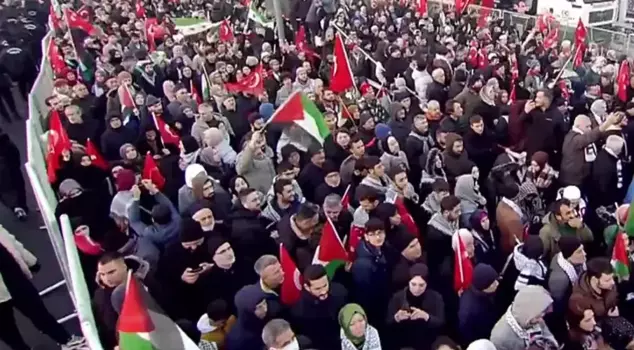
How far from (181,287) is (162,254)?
433 mm

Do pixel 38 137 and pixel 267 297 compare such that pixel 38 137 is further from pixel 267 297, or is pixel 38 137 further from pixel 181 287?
pixel 267 297

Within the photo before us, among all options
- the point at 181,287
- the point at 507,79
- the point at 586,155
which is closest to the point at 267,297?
the point at 181,287

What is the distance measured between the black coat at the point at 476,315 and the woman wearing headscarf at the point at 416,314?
13 cm

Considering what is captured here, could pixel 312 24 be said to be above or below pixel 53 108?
below

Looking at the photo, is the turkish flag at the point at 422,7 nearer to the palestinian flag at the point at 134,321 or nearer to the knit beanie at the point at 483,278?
the knit beanie at the point at 483,278

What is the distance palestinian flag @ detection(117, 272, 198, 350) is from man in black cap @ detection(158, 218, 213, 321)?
77 cm

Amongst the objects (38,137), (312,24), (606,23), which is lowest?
(606,23)

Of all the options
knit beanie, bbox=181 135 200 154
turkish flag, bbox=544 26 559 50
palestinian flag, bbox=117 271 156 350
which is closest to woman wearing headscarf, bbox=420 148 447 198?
knit beanie, bbox=181 135 200 154

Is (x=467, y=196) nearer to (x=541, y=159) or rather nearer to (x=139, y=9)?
(x=541, y=159)

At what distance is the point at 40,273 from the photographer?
6859 mm

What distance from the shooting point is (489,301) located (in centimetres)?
405

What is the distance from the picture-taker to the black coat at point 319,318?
158 inches

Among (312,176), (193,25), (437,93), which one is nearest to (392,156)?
(312,176)

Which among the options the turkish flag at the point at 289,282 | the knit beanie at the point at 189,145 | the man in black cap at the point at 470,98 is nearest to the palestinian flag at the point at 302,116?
the knit beanie at the point at 189,145
